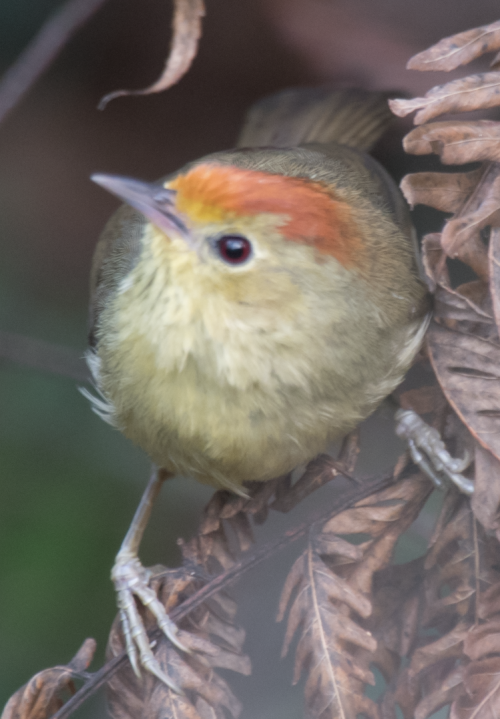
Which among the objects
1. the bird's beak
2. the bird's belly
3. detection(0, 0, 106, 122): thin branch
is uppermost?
Result: detection(0, 0, 106, 122): thin branch

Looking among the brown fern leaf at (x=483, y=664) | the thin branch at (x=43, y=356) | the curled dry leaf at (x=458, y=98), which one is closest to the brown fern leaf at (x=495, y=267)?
the curled dry leaf at (x=458, y=98)

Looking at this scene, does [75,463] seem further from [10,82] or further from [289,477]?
[10,82]

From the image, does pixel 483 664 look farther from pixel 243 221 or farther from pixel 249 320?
pixel 243 221

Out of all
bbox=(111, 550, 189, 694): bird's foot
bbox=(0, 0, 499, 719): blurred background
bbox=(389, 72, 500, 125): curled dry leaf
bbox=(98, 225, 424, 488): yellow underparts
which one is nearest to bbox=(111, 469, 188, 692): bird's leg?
bbox=(111, 550, 189, 694): bird's foot

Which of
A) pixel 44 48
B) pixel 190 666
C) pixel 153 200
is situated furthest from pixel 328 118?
pixel 190 666

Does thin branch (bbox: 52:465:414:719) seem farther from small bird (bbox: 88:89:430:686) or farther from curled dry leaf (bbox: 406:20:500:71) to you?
curled dry leaf (bbox: 406:20:500:71)

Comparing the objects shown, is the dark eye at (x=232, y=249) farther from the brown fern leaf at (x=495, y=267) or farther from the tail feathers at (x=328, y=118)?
the tail feathers at (x=328, y=118)
